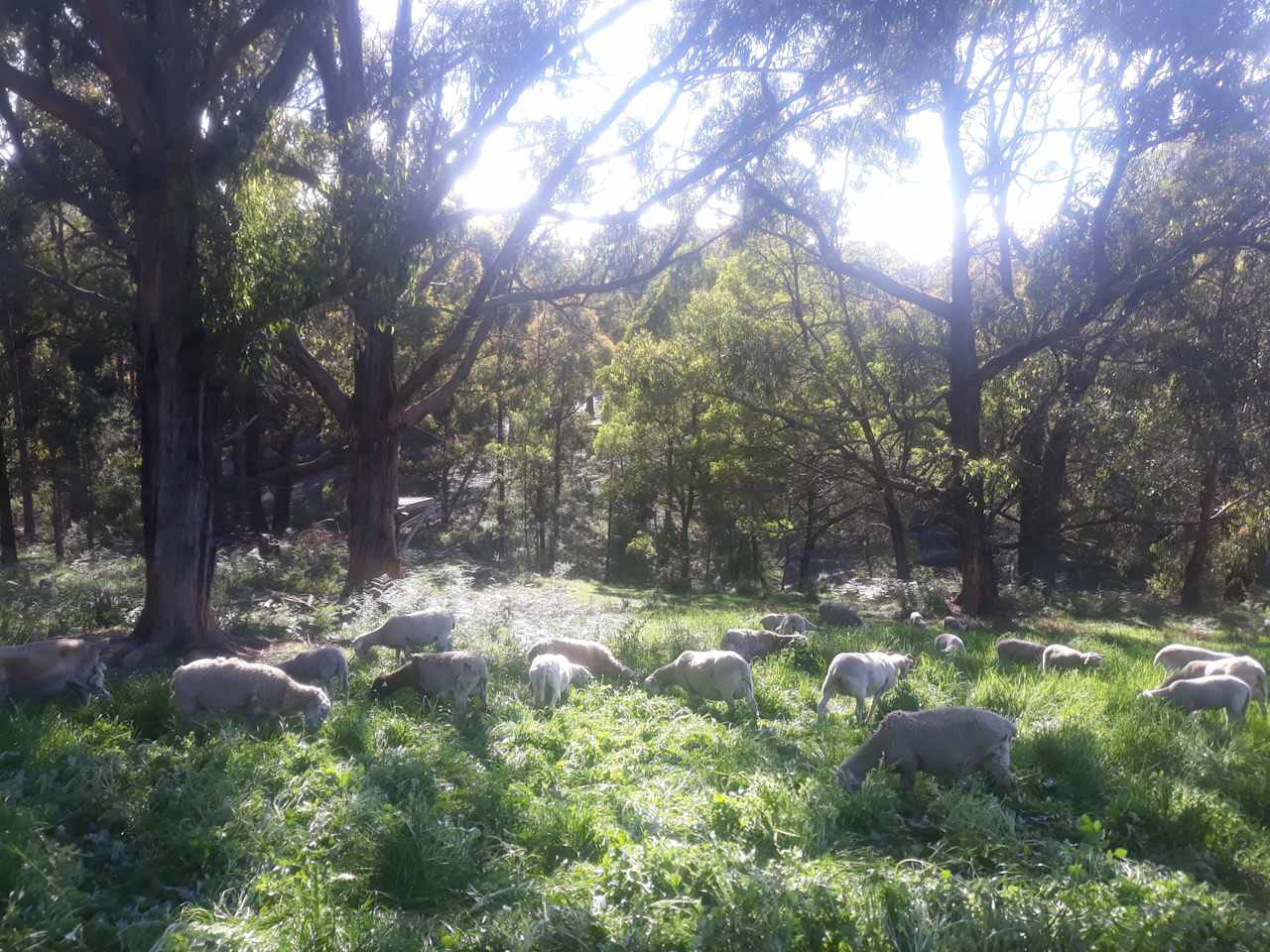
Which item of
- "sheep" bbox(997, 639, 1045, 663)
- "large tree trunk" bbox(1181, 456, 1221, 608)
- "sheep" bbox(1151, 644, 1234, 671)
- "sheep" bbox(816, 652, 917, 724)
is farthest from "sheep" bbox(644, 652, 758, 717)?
"large tree trunk" bbox(1181, 456, 1221, 608)

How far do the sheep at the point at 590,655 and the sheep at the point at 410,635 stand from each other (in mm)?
1108

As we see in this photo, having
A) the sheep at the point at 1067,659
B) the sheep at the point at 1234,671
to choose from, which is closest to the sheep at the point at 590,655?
the sheep at the point at 1067,659

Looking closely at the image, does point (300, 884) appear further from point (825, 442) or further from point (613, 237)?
point (825, 442)

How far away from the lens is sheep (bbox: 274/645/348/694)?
856 cm

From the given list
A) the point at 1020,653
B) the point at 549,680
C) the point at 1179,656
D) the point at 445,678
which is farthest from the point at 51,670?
the point at 1179,656

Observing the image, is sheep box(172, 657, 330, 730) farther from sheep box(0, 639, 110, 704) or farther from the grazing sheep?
the grazing sheep

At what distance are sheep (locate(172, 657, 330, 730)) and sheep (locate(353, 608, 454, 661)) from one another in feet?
9.95

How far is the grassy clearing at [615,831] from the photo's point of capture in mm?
4082

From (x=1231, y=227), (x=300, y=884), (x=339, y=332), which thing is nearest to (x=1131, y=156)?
(x=1231, y=227)

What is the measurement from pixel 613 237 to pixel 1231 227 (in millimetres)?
9759

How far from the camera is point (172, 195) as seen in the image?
10039mm

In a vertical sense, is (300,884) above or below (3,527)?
below

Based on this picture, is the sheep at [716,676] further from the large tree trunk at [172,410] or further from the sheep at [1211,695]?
the large tree trunk at [172,410]

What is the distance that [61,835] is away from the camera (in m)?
5.13
